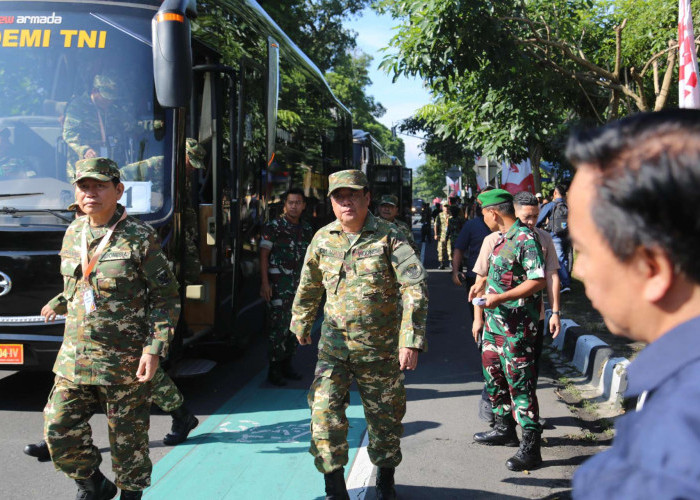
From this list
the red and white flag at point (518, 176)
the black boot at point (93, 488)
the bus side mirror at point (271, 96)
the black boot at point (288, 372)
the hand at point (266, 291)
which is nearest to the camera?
the black boot at point (93, 488)

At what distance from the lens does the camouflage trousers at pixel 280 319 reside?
22.6 feet

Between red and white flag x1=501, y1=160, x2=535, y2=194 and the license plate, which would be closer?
the license plate

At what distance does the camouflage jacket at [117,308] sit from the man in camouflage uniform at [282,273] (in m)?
3.19

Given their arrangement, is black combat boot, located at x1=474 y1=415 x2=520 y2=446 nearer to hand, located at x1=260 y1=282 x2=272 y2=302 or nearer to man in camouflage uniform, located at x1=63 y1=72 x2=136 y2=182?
hand, located at x1=260 y1=282 x2=272 y2=302

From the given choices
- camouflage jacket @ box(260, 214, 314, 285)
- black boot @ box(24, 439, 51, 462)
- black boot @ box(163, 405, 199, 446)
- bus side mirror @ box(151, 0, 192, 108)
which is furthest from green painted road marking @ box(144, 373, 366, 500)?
bus side mirror @ box(151, 0, 192, 108)

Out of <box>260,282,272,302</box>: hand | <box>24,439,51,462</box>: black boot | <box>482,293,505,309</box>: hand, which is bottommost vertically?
<box>24,439,51,462</box>: black boot

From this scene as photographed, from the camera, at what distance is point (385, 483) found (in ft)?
13.4

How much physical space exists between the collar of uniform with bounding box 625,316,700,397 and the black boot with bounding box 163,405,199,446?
4577 mm

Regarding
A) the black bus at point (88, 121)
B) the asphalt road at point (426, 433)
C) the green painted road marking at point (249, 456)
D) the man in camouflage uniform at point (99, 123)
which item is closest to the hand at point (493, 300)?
the asphalt road at point (426, 433)

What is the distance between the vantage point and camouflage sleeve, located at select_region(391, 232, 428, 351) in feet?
13.1

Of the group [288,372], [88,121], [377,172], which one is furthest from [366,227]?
[377,172]

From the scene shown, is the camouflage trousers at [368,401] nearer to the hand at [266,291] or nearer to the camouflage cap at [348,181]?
the camouflage cap at [348,181]

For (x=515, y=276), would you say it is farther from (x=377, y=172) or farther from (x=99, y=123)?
(x=377, y=172)

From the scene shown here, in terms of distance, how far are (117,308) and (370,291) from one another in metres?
1.35
